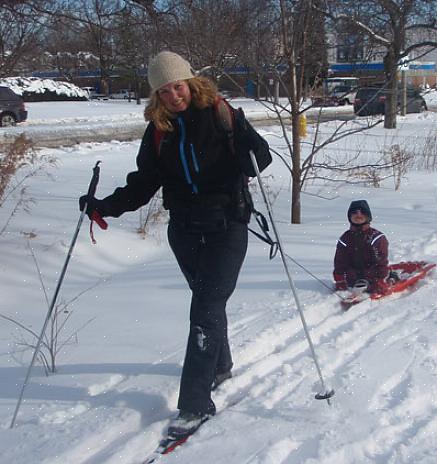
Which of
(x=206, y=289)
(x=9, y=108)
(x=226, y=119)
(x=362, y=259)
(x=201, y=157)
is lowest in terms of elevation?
(x=362, y=259)

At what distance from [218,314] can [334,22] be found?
6814 mm

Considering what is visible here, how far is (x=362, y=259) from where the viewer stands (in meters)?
5.67

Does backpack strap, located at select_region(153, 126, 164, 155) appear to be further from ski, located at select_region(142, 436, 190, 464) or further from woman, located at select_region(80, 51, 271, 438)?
ski, located at select_region(142, 436, 190, 464)

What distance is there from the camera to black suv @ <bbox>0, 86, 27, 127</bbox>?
83.7 feet

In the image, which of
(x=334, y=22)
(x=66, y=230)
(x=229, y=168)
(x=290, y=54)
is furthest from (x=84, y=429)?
(x=334, y=22)

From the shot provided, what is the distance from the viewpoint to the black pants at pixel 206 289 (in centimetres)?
345

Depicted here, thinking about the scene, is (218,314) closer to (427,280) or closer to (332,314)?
(332,314)

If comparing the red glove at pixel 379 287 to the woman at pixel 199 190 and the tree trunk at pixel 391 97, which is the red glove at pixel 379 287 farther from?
the tree trunk at pixel 391 97

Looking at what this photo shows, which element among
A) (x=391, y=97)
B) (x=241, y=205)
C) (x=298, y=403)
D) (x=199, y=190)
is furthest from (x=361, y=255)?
(x=391, y=97)

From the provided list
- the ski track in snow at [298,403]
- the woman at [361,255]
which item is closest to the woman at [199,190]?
the ski track in snow at [298,403]

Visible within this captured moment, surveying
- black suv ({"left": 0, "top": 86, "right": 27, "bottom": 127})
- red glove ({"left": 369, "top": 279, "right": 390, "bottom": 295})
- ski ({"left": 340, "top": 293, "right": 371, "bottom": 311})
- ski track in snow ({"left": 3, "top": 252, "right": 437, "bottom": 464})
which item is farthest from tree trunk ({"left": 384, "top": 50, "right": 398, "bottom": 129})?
black suv ({"left": 0, "top": 86, "right": 27, "bottom": 127})

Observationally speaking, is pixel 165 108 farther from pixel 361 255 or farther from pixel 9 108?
pixel 9 108

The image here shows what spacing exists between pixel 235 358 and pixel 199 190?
4.21ft

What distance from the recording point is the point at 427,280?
5910 millimetres
